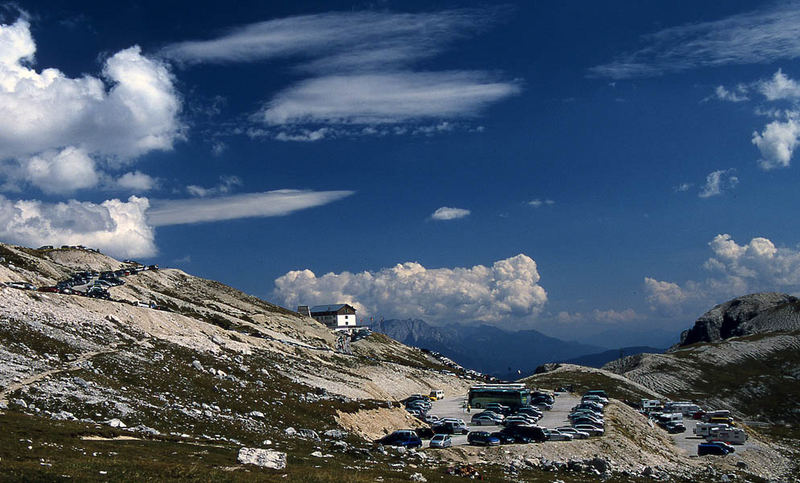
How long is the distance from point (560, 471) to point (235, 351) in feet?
193

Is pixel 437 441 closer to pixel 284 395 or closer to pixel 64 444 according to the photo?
pixel 284 395

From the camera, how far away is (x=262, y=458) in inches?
1449

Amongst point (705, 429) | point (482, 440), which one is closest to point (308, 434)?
point (482, 440)

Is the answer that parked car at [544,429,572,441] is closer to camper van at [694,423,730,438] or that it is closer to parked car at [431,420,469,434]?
parked car at [431,420,469,434]

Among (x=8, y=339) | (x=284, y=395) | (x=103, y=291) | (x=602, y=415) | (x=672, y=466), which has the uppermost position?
(x=103, y=291)

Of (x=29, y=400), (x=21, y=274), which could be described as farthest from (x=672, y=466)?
(x=21, y=274)

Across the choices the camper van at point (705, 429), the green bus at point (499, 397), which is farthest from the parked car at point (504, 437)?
the camper van at point (705, 429)

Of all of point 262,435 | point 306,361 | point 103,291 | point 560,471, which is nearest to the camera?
point 262,435

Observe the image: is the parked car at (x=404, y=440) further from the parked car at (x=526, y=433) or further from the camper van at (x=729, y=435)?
the camper van at (x=729, y=435)

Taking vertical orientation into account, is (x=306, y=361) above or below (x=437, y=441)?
above

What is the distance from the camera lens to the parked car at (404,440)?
6056 centimetres

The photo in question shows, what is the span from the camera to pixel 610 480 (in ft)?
181

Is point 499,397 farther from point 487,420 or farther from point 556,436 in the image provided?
point 556,436

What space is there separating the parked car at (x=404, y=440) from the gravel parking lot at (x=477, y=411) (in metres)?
5.98
